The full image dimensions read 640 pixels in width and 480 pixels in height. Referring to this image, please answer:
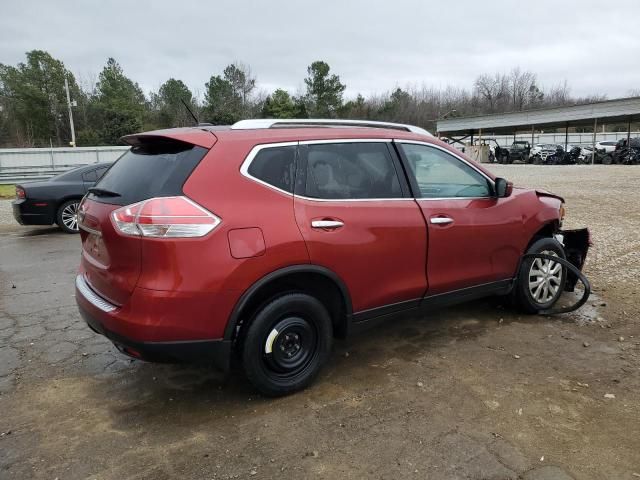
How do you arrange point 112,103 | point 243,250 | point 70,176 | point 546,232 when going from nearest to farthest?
point 243,250, point 546,232, point 70,176, point 112,103

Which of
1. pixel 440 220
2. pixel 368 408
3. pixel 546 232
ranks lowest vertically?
pixel 368 408

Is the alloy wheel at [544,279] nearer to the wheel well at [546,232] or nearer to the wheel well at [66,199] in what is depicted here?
the wheel well at [546,232]

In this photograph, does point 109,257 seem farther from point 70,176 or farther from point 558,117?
point 558,117

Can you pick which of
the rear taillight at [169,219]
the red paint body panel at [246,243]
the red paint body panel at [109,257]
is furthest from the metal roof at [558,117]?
the red paint body panel at [109,257]

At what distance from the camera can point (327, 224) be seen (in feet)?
10.4

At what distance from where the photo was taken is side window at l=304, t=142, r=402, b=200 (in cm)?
327

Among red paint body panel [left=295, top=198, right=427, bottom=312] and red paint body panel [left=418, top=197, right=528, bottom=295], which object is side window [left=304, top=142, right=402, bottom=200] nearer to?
red paint body panel [left=295, top=198, right=427, bottom=312]

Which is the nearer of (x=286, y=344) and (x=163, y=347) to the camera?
(x=163, y=347)

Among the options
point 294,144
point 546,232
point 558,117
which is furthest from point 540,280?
point 558,117

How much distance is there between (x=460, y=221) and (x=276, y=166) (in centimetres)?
164

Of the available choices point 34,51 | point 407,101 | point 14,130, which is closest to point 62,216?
point 14,130

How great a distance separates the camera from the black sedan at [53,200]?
9.74 meters

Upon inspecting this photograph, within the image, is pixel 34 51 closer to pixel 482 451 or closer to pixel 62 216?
pixel 62 216

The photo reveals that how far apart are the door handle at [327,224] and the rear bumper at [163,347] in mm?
904
